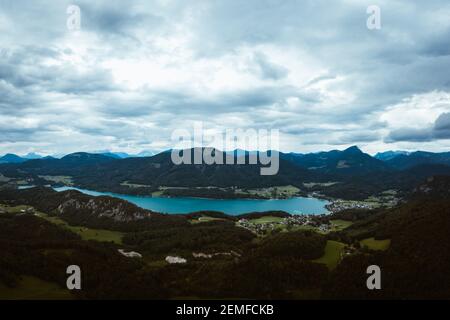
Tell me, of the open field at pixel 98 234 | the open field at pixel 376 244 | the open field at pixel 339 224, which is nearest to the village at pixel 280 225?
the open field at pixel 339 224

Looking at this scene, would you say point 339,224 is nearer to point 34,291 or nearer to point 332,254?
point 332,254

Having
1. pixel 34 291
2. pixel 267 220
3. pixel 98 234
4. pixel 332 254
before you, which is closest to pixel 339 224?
pixel 267 220

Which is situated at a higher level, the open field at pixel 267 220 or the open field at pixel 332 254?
the open field at pixel 332 254

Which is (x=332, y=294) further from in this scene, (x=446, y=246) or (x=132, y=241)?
(x=132, y=241)

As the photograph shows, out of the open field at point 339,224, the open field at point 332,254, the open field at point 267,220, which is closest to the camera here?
the open field at point 332,254

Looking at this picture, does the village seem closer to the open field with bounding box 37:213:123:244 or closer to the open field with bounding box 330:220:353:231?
the open field with bounding box 330:220:353:231

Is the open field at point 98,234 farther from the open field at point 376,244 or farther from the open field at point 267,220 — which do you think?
the open field at point 376,244
